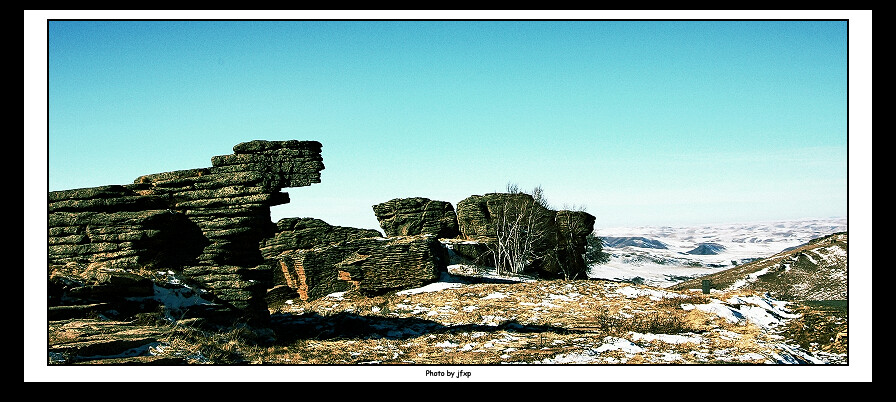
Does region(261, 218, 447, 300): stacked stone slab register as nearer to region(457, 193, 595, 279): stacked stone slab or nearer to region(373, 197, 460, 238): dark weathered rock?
region(373, 197, 460, 238): dark weathered rock

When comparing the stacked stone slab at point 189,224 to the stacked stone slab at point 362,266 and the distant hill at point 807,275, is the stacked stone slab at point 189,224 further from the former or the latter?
the distant hill at point 807,275

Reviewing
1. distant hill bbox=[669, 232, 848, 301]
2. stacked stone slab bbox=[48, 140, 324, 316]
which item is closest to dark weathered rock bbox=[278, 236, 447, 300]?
stacked stone slab bbox=[48, 140, 324, 316]

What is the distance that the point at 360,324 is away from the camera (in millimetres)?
13969

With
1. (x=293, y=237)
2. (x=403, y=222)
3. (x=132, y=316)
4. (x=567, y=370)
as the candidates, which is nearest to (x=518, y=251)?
(x=403, y=222)

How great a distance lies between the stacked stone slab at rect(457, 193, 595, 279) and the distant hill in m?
7.71

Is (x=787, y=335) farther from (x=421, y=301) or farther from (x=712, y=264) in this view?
(x=712, y=264)

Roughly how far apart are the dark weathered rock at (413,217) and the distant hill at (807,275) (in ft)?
41.5

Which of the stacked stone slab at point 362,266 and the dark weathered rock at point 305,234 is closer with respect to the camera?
the stacked stone slab at point 362,266

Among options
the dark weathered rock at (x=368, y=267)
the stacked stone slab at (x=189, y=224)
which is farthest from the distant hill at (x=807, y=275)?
the stacked stone slab at (x=189, y=224)

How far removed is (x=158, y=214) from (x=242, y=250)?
1.68m

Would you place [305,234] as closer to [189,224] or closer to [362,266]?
[362,266]

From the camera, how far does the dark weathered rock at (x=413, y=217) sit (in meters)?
30.3

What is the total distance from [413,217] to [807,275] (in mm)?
17678

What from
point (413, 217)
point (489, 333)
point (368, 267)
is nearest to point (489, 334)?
point (489, 333)
